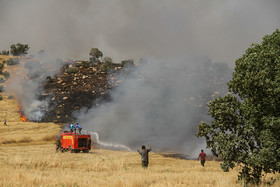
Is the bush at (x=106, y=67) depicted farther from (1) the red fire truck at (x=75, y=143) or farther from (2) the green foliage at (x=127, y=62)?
(1) the red fire truck at (x=75, y=143)

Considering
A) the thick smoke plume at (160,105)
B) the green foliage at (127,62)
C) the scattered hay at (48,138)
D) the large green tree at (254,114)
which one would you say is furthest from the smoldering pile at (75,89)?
the large green tree at (254,114)

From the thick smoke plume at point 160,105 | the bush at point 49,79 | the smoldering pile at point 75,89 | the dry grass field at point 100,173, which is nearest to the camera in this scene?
the dry grass field at point 100,173

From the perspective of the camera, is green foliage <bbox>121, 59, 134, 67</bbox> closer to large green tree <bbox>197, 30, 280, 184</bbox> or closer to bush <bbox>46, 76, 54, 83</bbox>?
bush <bbox>46, 76, 54, 83</bbox>

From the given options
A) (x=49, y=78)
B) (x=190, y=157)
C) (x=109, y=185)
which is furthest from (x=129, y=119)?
(x=109, y=185)

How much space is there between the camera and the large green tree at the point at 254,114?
34.0ft

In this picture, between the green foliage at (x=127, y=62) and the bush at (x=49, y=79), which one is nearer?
the bush at (x=49, y=79)

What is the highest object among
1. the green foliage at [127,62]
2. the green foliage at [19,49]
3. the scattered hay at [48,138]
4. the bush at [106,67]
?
the green foliage at [19,49]

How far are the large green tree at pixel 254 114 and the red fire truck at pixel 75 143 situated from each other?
65.9 feet

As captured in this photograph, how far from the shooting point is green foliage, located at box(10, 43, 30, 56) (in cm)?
12508

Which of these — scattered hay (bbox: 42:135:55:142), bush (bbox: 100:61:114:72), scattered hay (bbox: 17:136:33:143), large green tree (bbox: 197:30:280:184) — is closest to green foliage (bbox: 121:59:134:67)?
bush (bbox: 100:61:114:72)

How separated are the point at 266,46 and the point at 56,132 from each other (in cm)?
3701

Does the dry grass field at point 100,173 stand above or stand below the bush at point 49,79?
below

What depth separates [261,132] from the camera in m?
10.6

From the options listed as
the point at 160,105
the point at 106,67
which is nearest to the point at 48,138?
the point at 160,105
